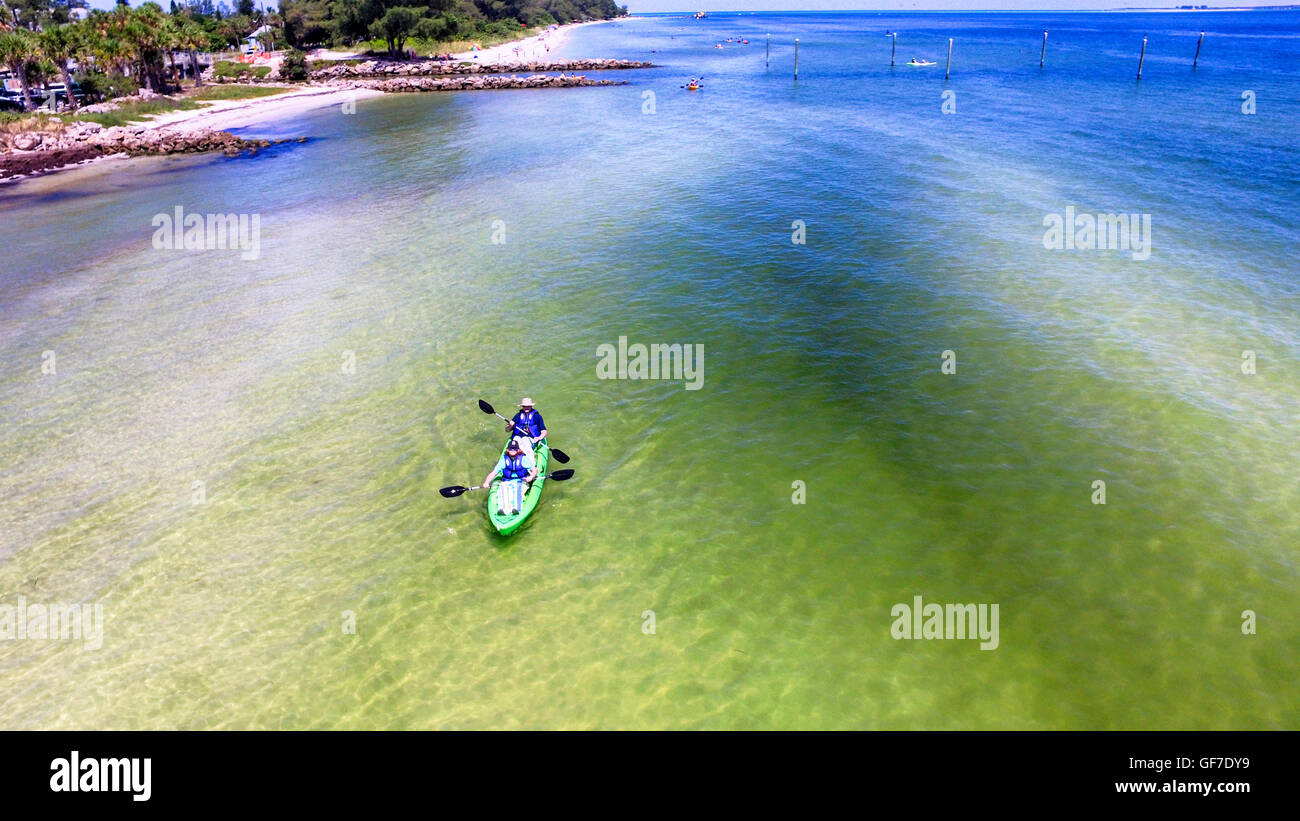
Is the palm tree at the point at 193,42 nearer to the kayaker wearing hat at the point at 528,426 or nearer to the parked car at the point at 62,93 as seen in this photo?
the parked car at the point at 62,93

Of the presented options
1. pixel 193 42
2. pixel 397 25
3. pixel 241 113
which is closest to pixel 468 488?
pixel 241 113

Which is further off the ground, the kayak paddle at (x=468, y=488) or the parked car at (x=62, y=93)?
the parked car at (x=62, y=93)

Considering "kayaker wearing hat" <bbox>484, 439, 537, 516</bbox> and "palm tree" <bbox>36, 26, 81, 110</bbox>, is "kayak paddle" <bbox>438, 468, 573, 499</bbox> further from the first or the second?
"palm tree" <bbox>36, 26, 81, 110</bbox>

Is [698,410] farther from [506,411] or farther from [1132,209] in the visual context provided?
[1132,209]

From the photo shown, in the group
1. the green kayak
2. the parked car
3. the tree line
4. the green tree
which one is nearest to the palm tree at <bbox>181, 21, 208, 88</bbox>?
the tree line

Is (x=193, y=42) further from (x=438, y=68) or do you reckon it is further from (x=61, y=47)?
(x=438, y=68)

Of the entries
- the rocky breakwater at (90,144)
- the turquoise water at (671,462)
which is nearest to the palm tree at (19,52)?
the rocky breakwater at (90,144)
